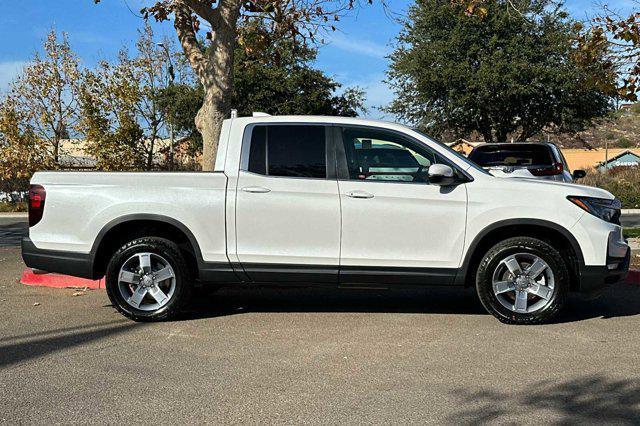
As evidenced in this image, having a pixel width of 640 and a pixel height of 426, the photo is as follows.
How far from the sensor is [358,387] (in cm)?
454

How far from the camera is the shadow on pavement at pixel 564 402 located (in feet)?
13.1

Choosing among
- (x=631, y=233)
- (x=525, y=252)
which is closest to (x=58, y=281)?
(x=525, y=252)

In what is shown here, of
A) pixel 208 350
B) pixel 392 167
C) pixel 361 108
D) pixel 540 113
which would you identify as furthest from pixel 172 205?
pixel 361 108

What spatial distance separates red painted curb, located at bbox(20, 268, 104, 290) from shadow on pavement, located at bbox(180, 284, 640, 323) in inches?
53.4

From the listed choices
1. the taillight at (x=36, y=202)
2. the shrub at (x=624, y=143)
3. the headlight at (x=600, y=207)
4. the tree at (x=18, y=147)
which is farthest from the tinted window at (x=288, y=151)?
the shrub at (x=624, y=143)

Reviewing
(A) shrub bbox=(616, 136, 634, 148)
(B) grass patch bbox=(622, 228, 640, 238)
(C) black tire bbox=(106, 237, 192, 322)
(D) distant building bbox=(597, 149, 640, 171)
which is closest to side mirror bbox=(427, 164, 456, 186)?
(C) black tire bbox=(106, 237, 192, 322)

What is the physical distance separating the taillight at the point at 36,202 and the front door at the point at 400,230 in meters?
2.85

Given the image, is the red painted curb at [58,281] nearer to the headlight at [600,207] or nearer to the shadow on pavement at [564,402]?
the shadow on pavement at [564,402]

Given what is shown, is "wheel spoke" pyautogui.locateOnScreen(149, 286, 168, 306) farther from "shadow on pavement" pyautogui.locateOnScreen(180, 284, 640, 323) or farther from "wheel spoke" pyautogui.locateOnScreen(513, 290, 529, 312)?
"wheel spoke" pyautogui.locateOnScreen(513, 290, 529, 312)

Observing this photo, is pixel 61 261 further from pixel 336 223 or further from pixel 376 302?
pixel 376 302

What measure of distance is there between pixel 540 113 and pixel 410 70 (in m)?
5.18

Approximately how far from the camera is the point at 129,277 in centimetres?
635

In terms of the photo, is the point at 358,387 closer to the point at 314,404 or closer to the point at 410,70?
the point at 314,404

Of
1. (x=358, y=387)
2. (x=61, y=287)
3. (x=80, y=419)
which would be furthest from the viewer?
(x=61, y=287)
